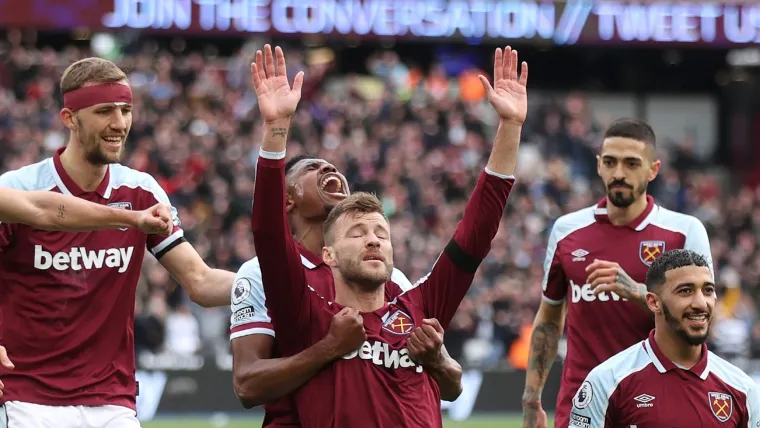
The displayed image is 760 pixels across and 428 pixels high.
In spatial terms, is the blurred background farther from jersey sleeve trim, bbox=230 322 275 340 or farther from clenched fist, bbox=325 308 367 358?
clenched fist, bbox=325 308 367 358

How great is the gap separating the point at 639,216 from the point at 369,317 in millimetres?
2449

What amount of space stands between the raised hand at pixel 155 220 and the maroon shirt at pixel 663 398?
212cm

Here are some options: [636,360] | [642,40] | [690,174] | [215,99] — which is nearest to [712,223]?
[690,174]

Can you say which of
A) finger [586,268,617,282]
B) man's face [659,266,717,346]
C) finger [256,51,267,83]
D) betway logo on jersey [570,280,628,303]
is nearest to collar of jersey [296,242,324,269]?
finger [256,51,267,83]

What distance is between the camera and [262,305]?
18.1 feet

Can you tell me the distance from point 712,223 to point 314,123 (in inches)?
295

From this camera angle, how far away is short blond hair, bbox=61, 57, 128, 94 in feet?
20.1

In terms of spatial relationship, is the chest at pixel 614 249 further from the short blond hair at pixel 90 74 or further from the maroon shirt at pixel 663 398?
the short blond hair at pixel 90 74

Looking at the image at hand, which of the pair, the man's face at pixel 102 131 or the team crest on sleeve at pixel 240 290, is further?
the man's face at pixel 102 131

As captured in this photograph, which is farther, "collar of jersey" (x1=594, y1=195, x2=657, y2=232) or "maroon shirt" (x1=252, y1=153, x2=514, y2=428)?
"collar of jersey" (x1=594, y1=195, x2=657, y2=232)

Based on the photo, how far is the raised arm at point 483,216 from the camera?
534cm

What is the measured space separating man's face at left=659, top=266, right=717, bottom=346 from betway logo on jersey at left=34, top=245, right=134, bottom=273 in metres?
2.55

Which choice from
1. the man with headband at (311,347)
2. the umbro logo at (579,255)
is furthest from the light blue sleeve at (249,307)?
the umbro logo at (579,255)

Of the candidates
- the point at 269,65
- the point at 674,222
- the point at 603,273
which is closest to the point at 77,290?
the point at 269,65
